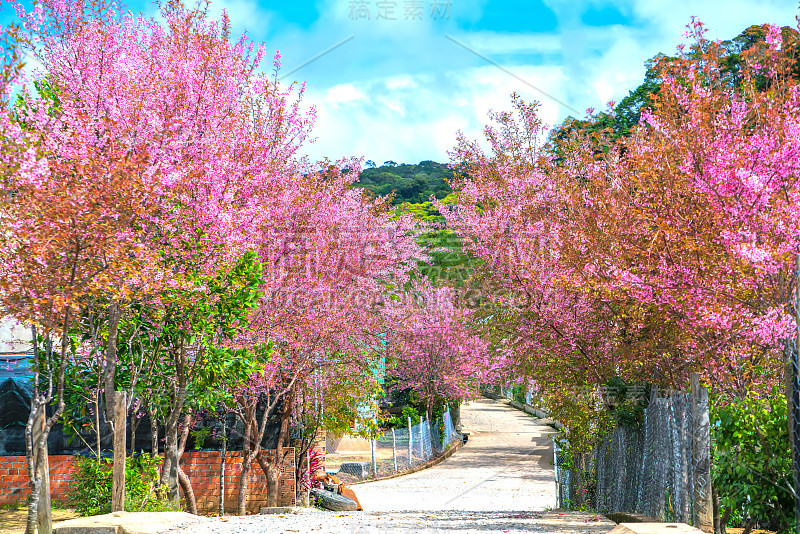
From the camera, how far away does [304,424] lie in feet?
46.5

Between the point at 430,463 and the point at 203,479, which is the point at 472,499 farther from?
the point at 430,463

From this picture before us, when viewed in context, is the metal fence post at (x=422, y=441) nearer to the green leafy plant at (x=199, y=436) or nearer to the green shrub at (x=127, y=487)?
the green leafy plant at (x=199, y=436)

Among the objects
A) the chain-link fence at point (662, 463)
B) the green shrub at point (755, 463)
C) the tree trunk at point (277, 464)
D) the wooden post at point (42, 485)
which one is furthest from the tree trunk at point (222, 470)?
the green shrub at point (755, 463)

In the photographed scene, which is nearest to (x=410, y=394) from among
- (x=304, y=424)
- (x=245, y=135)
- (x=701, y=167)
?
(x=304, y=424)

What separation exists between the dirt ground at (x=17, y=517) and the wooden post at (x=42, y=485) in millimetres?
1970

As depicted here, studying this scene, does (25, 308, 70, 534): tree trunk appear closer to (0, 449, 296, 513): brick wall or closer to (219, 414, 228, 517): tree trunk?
(0, 449, 296, 513): brick wall

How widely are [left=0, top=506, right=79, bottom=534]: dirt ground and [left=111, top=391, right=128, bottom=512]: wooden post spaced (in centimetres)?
193

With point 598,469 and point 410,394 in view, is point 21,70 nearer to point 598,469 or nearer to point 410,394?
point 598,469

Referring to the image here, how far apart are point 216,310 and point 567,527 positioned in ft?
16.8

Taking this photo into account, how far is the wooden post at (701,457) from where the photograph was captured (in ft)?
21.0

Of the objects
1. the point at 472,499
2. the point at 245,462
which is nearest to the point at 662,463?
the point at 245,462

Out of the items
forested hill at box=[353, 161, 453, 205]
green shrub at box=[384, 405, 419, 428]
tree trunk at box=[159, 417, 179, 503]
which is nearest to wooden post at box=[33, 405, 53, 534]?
tree trunk at box=[159, 417, 179, 503]

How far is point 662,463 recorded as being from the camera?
7.65 metres

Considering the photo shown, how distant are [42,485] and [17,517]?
3.60 metres
